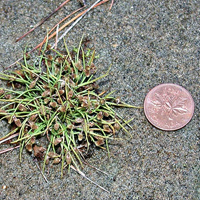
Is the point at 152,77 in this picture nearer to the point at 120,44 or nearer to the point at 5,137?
the point at 120,44

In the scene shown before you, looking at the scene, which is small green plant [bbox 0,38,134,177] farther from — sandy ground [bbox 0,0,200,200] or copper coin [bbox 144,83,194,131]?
copper coin [bbox 144,83,194,131]

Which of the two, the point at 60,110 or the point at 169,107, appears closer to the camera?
the point at 60,110

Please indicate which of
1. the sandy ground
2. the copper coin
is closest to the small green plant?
the sandy ground

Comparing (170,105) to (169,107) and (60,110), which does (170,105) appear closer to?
(169,107)

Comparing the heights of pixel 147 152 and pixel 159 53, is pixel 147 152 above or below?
below

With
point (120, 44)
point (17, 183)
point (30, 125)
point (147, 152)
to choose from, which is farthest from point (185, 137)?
point (17, 183)

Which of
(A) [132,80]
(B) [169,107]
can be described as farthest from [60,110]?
(B) [169,107]
